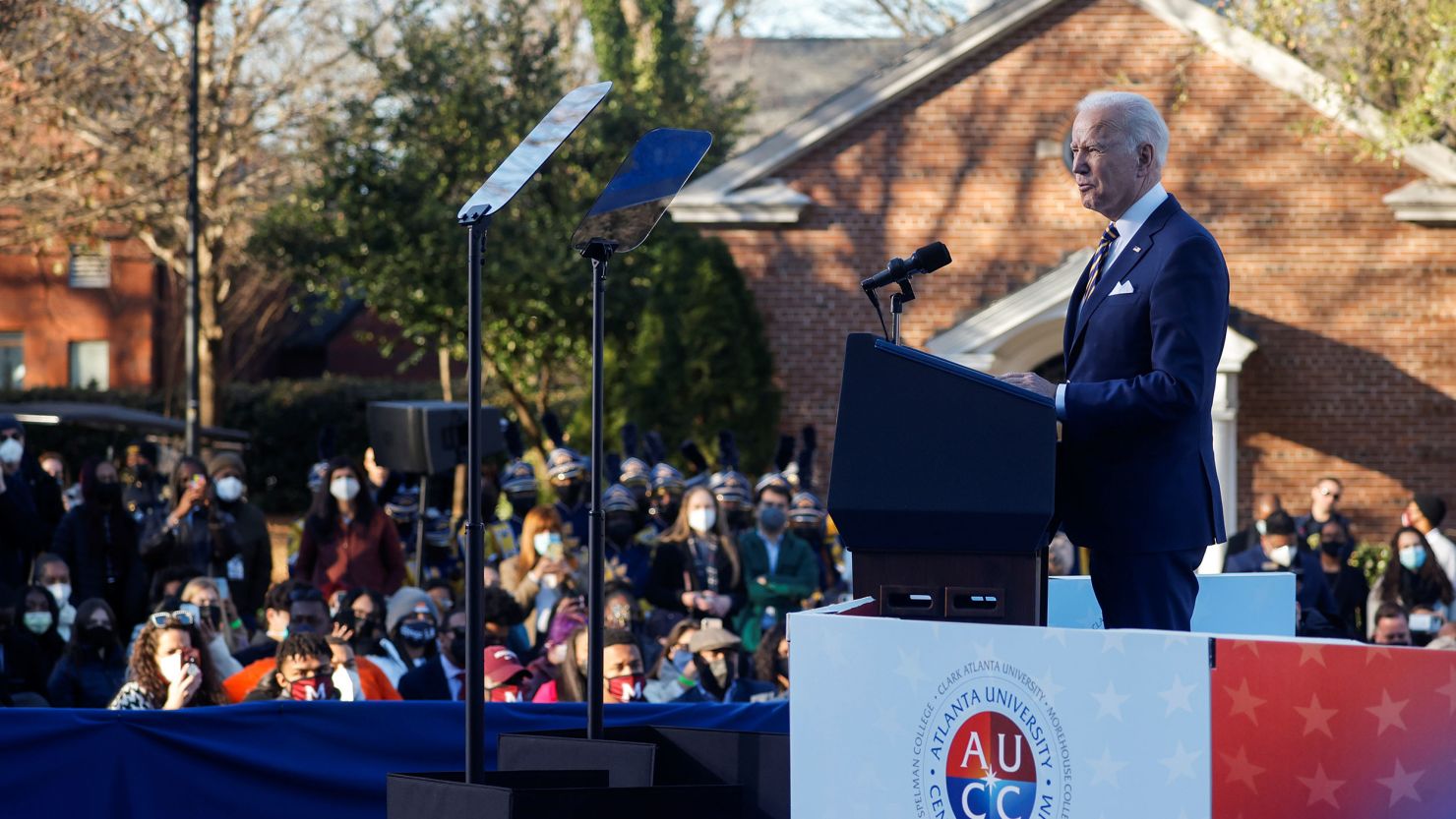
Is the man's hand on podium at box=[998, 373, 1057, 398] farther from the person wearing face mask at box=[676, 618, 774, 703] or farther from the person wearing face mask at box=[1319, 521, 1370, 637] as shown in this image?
the person wearing face mask at box=[1319, 521, 1370, 637]

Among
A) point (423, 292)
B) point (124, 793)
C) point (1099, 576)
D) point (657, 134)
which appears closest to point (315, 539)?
point (124, 793)

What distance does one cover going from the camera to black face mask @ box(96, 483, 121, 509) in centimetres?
1131

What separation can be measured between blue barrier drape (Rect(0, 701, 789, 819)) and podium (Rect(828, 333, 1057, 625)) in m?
1.87

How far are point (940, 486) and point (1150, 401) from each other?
51cm

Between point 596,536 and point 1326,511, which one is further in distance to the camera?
point 1326,511

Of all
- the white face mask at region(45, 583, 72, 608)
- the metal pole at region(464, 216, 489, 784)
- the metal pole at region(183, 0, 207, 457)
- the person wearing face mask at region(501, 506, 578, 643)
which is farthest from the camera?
the metal pole at region(183, 0, 207, 457)

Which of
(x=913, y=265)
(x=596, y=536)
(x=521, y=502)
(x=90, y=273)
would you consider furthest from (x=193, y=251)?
(x=90, y=273)

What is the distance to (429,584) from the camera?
36.4 feet

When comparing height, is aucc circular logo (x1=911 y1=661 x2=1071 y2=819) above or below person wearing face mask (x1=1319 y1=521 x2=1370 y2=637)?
above

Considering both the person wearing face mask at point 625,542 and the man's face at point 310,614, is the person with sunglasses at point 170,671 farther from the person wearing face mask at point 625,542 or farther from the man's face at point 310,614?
the person wearing face mask at point 625,542

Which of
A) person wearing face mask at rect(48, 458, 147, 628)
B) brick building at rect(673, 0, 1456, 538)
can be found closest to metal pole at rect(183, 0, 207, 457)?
brick building at rect(673, 0, 1456, 538)

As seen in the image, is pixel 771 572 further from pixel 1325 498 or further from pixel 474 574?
pixel 474 574

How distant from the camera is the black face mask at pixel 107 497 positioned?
11.3 meters

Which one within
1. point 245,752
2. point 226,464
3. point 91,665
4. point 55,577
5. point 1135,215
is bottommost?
point 91,665
